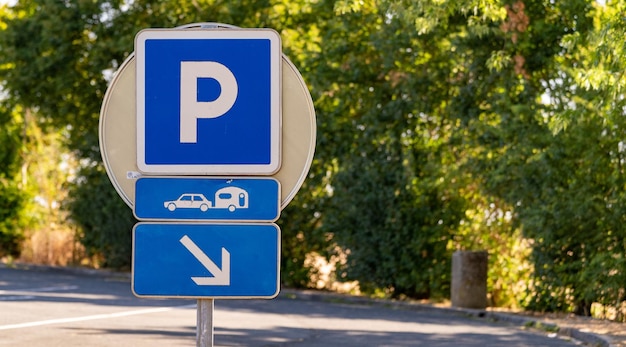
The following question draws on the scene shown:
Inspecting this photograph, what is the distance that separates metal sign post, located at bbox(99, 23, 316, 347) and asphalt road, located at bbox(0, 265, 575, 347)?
8.51m

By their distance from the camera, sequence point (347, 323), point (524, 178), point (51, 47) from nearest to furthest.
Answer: point (347, 323) < point (524, 178) < point (51, 47)

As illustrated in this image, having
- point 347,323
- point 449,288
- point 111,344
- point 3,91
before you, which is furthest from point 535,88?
point 3,91

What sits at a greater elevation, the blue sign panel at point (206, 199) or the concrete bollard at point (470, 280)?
the blue sign panel at point (206, 199)

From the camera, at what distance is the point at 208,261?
3.59 m

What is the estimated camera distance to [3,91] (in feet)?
86.6

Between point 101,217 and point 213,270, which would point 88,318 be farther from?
point 213,270

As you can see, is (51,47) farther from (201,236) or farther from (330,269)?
(201,236)

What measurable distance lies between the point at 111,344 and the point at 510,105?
→ 28.6 feet

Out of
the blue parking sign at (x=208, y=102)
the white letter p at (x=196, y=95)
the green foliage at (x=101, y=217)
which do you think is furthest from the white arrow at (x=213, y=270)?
the green foliage at (x=101, y=217)

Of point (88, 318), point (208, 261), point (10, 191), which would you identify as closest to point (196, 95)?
point (208, 261)

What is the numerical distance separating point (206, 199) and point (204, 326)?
1.31 feet

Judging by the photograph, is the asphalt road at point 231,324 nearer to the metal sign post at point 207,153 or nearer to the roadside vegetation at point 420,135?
the roadside vegetation at point 420,135

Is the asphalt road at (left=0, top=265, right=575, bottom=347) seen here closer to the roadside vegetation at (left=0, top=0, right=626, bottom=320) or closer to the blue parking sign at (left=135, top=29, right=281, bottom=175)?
the roadside vegetation at (left=0, top=0, right=626, bottom=320)

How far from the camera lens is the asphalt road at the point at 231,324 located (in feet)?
42.1
